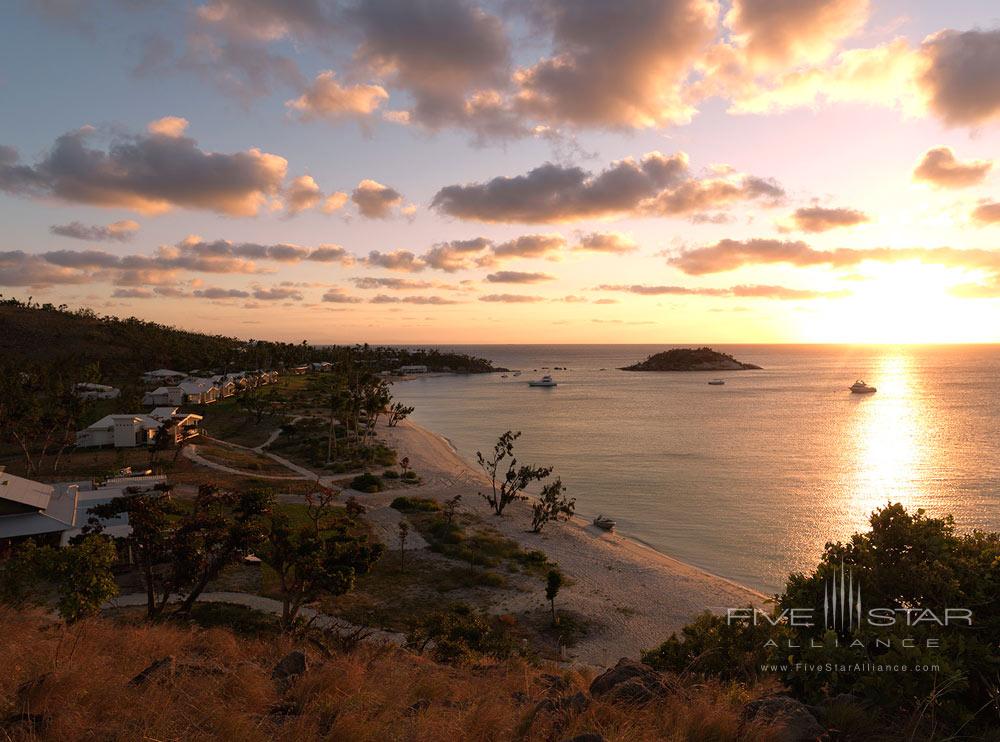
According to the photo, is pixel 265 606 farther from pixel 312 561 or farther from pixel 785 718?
pixel 785 718

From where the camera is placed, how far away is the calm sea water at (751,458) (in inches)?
1720

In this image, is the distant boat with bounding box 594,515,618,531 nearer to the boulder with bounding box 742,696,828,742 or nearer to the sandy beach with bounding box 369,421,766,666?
the sandy beach with bounding box 369,421,766,666

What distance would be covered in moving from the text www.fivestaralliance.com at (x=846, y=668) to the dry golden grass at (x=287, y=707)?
149 centimetres

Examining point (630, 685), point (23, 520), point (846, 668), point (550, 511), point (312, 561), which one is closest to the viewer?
point (630, 685)

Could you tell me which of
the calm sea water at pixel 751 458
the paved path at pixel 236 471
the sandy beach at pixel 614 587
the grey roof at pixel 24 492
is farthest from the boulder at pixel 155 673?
the paved path at pixel 236 471

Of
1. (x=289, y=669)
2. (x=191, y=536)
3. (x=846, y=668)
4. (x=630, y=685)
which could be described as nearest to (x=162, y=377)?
(x=191, y=536)

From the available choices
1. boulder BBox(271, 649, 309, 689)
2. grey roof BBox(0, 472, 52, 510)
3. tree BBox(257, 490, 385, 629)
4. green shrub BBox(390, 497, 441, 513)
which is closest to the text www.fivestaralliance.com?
boulder BBox(271, 649, 309, 689)

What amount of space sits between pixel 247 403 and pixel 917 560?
74.9m

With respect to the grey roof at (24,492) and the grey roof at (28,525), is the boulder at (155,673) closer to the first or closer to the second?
the grey roof at (28,525)

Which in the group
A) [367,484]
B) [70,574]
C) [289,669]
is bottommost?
[367,484]

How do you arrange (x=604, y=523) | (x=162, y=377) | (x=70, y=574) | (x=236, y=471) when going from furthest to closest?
(x=162, y=377) < (x=236, y=471) < (x=604, y=523) < (x=70, y=574)

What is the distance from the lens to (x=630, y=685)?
10570 mm

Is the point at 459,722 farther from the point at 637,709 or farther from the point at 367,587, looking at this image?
the point at 367,587

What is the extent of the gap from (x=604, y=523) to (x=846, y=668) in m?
34.4
